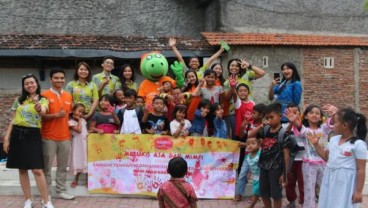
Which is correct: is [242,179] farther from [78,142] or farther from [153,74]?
[78,142]

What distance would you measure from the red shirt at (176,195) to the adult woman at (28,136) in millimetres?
2428

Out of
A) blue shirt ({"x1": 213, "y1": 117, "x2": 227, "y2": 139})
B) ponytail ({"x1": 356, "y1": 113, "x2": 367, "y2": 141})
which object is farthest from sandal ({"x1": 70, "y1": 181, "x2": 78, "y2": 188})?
ponytail ({"x1": 356, "y1": 113, "x2": 367, "y2": 141})

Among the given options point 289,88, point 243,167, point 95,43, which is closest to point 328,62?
point 95,43

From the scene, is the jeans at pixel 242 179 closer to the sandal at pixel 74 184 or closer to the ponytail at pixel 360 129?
the ponytail at pixel 360 129

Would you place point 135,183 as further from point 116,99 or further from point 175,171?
point 175,171

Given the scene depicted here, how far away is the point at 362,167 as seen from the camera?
4438 mm

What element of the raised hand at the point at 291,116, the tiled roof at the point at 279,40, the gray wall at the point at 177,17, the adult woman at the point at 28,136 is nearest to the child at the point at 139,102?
the adult woman at the point at 28,136

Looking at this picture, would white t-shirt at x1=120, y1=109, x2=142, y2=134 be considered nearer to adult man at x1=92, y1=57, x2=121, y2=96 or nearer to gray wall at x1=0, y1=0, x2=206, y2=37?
adult man at x1=92, y1=57, x2=121, y2=96

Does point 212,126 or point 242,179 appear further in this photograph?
point 212,126

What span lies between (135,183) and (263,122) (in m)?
2.18

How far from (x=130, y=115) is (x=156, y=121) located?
16.2 inches

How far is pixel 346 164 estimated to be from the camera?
4.56 meters

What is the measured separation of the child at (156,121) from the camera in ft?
22.2

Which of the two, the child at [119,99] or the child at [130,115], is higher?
the child at [119,99]
